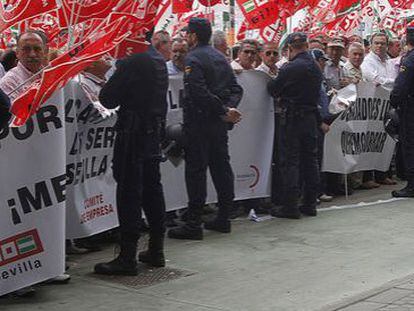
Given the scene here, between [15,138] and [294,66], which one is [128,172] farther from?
[294,66]

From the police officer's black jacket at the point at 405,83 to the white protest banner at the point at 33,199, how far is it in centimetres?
569

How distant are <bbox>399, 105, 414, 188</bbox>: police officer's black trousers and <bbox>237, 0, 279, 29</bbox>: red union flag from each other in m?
2.14

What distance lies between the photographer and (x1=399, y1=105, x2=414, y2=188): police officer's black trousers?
433 inches

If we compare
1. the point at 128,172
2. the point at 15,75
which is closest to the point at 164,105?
the point at 128,172

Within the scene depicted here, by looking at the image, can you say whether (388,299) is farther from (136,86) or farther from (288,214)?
(288,214)

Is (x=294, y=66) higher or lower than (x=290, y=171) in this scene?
higher

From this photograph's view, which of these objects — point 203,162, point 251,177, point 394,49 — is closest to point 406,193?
point 251,177

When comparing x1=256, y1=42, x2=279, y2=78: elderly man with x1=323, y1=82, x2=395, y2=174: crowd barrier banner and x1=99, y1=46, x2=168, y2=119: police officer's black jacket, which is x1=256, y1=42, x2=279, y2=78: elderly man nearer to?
x1=323, y1=82, x2=395, y2=174: crowd barrier banner

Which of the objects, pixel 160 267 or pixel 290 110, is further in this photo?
pixel 290 110

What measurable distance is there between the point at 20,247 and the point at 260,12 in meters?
5.75

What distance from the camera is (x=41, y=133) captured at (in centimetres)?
611

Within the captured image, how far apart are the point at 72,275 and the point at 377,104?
21.0 ft

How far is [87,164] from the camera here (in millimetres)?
7758

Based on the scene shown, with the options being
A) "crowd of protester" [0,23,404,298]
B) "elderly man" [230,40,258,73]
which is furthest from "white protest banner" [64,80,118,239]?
"elderly man" [230,40,258,73]
